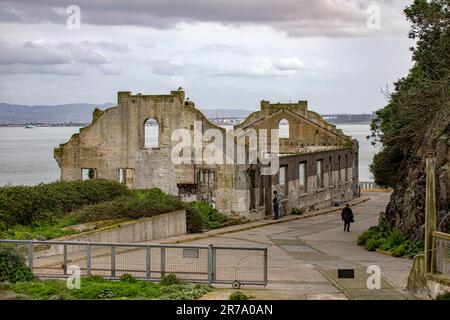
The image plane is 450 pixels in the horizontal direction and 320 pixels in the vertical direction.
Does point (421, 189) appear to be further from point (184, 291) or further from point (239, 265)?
point (184, 291)

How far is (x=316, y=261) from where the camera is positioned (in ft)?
88.0

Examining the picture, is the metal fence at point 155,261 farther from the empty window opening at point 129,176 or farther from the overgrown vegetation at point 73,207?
the empty window opening at point 129,176

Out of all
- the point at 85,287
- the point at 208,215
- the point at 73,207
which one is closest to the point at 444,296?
the point at 85,287

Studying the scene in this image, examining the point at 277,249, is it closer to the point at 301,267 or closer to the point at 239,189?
the point at 301,267

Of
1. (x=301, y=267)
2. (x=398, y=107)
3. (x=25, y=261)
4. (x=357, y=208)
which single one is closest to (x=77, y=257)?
(x=25, y=261)

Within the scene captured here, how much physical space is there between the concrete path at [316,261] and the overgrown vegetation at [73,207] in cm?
229

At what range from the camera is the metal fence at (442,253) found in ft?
58.1

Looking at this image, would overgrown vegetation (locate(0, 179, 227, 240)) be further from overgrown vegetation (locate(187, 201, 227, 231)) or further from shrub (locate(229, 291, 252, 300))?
shrub (locate(229, 291, 252, 300))

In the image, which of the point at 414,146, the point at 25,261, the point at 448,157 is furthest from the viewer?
the point at 414,146

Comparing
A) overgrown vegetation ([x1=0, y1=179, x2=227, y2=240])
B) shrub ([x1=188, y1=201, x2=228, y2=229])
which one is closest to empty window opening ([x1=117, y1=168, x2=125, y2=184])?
overgrown vegetation ([x1=0, y1=179, x2=227, y2=240])

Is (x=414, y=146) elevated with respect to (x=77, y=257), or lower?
elevated

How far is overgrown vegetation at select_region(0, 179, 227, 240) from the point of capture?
2791 centimetres
